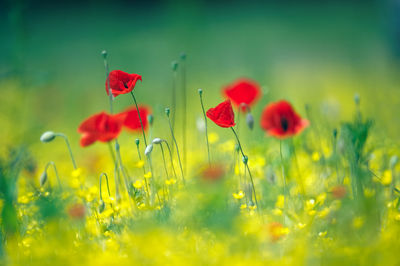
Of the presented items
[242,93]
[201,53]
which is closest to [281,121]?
[242,93]

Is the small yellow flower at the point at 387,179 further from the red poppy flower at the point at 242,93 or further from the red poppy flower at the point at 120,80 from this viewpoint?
the red poppy flower at the point at 120,80

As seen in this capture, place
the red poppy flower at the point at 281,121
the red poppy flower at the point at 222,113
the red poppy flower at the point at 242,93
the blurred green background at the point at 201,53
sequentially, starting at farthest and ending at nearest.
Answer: the blurred green background at the point at 201,53 < the red poppy flower at the point at 242,93 < the red poppy flower at the point at 281,121 < the red poppy flower at the point at 222,113

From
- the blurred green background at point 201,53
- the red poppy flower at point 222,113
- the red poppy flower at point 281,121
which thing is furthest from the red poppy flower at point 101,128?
the blurred green background at point 201,53

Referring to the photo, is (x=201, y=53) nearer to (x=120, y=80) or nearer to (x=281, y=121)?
(x=281, y=121)

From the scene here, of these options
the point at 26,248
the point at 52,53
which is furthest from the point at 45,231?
the point at 52,53

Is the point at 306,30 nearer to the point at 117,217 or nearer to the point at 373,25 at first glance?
the point at 373,25

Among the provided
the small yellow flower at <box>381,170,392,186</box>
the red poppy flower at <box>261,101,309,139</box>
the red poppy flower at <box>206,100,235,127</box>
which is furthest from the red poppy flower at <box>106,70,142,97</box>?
the small yellow flower at <box>381,170,392,186</box>
